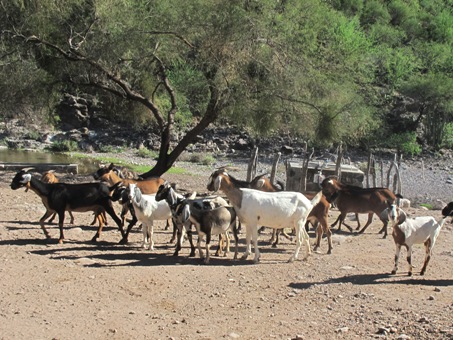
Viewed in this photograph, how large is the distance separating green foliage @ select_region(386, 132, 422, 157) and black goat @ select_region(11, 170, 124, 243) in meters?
31.1

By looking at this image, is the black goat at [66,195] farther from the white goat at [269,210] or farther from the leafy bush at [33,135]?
the leafy bush at [33,135]

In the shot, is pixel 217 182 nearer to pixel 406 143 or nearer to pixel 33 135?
pixel 33 135

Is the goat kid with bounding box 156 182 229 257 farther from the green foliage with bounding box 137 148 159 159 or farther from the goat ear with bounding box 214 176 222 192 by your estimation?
the green foliage with bounding box 137 148 159 159

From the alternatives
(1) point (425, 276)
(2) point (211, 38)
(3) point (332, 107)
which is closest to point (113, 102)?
(2) point (211, 38)

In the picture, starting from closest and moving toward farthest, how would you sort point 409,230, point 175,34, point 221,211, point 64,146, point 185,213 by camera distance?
1. point 409,230
2. point 185,213
3. point 221,211
4. point 175,34
5. point 64,146

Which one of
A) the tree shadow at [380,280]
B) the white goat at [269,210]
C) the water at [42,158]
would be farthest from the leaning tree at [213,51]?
the water at [42,158]

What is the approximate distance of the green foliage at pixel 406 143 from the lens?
41.3 metres


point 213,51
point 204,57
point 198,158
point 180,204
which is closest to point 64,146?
point 198,158

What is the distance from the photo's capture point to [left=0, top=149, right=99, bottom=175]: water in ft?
105

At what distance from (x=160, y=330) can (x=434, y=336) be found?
3580 millimetres

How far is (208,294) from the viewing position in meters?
10.0

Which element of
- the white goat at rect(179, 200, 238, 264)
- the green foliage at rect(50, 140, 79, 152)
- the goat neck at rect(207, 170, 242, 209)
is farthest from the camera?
the green foliage at rect(50, 140, 79, 152)

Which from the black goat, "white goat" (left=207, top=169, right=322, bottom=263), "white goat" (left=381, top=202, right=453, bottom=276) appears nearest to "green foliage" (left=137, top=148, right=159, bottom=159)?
the black goat

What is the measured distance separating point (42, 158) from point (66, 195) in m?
22.4
